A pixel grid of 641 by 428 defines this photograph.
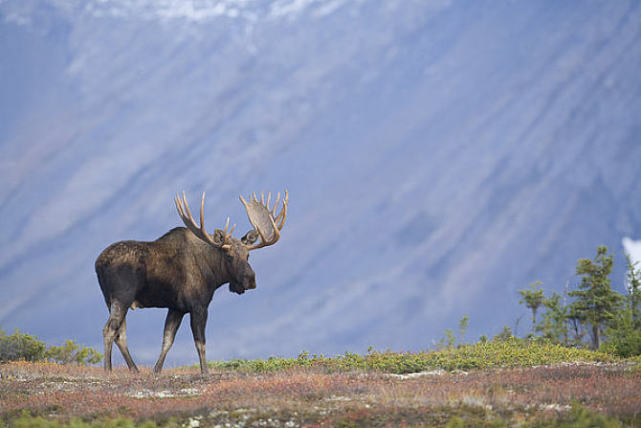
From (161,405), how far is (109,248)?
710 centimetres

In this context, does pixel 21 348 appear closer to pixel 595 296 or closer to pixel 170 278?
pixel 170 278

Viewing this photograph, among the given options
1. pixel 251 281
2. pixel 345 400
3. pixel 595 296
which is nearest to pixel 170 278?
pixel 251 281

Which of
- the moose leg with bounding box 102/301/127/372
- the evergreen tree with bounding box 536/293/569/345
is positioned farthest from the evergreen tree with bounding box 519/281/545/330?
the moose leg with bounding box 102/301/127/372

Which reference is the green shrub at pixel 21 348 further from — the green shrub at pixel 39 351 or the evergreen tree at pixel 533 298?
the evergreen tree at pixel 533 298

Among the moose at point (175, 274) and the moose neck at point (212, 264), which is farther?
the moose neck at point (212, 264)

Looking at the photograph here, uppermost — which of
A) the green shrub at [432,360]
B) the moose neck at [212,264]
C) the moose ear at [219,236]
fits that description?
the moose ear at [219,236]

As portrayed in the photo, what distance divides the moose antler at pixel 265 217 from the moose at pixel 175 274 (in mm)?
47

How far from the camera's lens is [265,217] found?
Result: 18922mm

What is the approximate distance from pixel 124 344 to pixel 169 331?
110cm

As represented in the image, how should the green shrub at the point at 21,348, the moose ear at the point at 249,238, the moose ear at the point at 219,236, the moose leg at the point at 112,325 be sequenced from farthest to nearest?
the green shrub at the point at 21,348 < the moose ear at the point at 249,238 < the moose ear at the point at 219,236 < the moose leg at the point at 112,325

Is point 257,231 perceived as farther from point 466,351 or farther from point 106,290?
point 466,351

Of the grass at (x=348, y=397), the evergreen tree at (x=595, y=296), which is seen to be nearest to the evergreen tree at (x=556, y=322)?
the evergreen tree at (x=595, y=296)

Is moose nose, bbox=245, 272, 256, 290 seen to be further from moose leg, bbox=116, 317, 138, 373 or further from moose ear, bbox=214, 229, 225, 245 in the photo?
moose leg, bbox=116, 317, 138, 373

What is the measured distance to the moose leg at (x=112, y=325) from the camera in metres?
16.8
